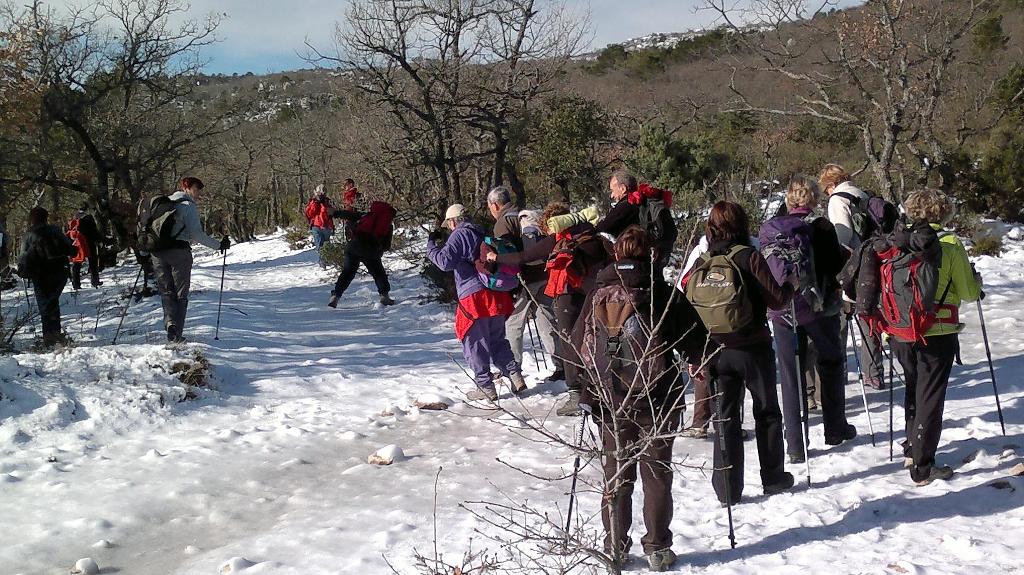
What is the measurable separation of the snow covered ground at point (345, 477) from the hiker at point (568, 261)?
91 cm

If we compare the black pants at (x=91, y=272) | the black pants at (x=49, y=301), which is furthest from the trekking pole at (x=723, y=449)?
the black pants at (x=91, y=272)

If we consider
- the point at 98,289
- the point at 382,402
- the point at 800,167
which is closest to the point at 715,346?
the point at 382,402

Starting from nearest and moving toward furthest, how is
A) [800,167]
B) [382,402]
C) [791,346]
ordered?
[791,346] → [382,402] → [800,167]

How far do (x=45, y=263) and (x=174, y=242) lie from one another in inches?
81.7

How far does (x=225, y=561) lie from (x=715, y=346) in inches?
115

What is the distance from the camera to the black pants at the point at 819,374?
492 cm

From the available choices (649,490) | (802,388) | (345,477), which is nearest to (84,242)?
(345,477)

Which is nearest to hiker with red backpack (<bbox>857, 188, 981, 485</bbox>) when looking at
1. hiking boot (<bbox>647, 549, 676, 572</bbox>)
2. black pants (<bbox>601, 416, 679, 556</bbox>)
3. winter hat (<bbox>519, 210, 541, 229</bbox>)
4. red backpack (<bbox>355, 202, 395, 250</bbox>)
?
black pants (<bbox>601, 416, 679, 556</bbox>)

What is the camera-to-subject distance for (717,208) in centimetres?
433

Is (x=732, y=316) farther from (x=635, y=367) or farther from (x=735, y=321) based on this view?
(x=635, y=367)

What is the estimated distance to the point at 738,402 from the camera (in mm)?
4297

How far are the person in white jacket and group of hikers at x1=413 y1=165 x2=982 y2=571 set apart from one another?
3.00m

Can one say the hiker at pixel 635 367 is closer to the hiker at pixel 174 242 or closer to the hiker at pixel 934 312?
the hiker at pixel 934 312

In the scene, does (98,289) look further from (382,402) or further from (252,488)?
(252,488)
